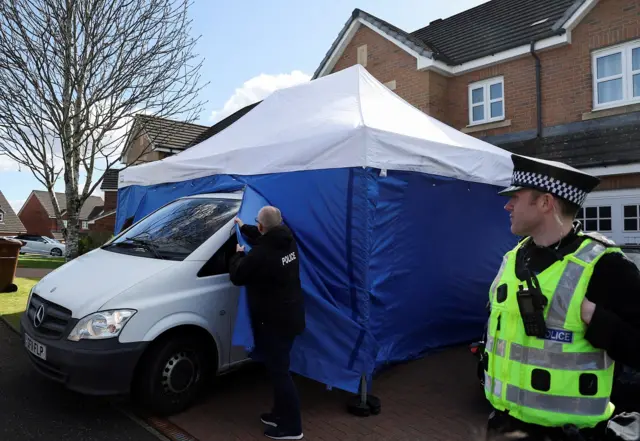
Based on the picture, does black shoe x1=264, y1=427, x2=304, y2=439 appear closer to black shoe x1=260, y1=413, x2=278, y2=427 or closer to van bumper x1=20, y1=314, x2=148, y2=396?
black shoe x1=260, y1=413, x2=278, y2=427

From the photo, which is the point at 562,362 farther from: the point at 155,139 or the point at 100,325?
the point at 155,139

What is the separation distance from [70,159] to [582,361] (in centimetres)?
1135

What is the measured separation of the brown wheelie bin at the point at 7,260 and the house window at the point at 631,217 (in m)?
12.0

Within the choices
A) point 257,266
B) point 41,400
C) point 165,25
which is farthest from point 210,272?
point 165,25

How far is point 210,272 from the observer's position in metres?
4.46

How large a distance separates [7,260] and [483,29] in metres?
13.2

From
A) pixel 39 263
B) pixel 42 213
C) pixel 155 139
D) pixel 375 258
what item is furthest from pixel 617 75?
pixel 42 213

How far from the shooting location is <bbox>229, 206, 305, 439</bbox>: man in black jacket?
3.71 m

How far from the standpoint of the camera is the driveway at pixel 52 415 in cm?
381

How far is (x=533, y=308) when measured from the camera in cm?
Answer: 179

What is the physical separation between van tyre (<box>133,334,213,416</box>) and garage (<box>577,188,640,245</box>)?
27.5ft

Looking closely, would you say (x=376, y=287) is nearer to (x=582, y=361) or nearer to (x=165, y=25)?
(x=582, y=361)

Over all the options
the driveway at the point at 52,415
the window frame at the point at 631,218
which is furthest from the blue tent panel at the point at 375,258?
the window frame at the point at 631,218

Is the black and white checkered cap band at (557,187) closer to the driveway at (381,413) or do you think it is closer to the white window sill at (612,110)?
the driveway at (381,413)
